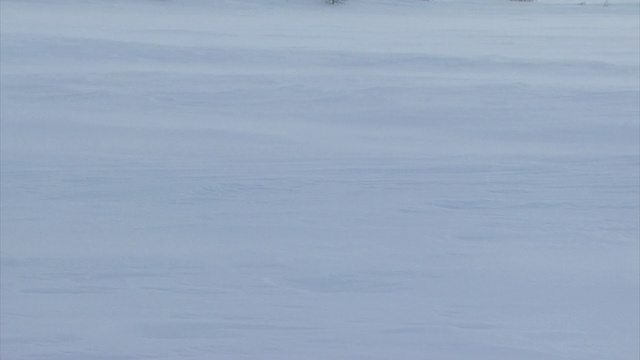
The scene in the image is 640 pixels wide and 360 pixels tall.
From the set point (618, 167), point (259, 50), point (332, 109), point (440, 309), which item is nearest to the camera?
point (440, 309)

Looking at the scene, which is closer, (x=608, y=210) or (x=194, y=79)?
(x=608, y=210)

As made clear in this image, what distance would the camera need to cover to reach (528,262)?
103 inches

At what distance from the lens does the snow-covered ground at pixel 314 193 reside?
229 cm

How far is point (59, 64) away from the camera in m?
4.22

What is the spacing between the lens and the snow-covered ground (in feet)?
7.52

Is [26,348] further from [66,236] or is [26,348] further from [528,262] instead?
[528,262]

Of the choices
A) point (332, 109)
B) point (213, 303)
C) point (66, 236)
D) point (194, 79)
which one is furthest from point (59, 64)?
point (213, 303)

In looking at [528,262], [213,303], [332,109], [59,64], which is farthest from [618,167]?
[59,64]

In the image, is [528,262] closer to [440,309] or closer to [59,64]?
[440,309]

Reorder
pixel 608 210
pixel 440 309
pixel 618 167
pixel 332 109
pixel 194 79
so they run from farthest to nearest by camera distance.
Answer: pixel 194 79 → pixel 332 109 → pixel 618 167 → pixel 608 210 → pixel 440 309

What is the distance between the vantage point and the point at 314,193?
9.98 ft

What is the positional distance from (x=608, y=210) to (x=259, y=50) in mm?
2058

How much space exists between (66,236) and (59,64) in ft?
5.50

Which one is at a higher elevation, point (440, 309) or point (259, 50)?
point (259, 50)
